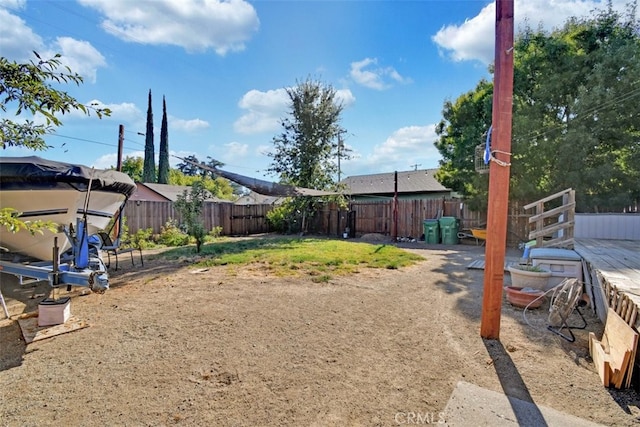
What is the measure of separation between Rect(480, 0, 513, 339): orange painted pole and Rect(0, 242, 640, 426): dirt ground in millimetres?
407

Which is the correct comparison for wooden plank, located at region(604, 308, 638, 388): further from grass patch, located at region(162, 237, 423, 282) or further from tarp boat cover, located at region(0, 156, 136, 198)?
tarp boat cover, located at region(0, 156, 136, 198)

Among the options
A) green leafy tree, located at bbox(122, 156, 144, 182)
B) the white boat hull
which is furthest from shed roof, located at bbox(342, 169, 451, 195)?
green leafy tree, located at bbox(122, 156, 144, 182)

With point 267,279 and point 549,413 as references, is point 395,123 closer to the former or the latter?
point 267,279

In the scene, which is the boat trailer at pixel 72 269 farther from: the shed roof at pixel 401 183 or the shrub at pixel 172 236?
the shed roof at pixel 401 183

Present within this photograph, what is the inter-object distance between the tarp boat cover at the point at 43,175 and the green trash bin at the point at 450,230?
10.5 metres

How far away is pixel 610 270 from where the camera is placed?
336cm

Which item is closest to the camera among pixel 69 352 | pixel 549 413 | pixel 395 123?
pixel 549 413

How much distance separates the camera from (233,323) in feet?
11.7

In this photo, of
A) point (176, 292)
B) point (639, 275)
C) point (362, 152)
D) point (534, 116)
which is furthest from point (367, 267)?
point (362, 152)

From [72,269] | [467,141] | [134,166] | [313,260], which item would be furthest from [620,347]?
[134,166]

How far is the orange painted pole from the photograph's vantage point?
9.43 ft

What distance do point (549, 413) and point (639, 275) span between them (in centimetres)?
215
